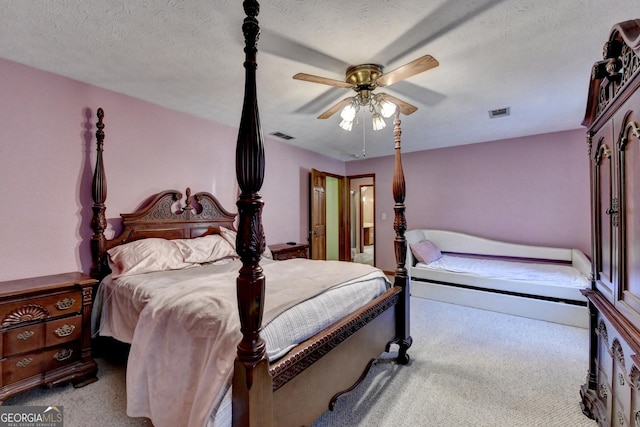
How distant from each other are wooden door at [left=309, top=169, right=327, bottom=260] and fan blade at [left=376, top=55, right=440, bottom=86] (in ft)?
9.08

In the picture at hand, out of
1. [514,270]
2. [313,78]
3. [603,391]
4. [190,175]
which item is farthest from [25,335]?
[514,270]

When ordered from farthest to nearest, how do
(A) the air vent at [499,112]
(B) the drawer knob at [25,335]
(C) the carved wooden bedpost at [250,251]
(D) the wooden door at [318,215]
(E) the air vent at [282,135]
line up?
1. (D) the wooden door at [318,215]
2. (E) the air vent at [282,135]
3. (A) the air vent at [499,112]
4. (B) the drawer knob at [25,335]
5. (C) the carved wooden bedpost at [250,251]

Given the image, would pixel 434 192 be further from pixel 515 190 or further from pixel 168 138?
pixel 168 138

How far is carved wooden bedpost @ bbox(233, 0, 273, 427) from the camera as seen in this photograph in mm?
989

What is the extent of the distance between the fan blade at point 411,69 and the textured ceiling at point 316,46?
0.19m

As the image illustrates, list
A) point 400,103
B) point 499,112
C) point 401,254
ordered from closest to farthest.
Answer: point 400,103 → point 401,254 → point 499,112

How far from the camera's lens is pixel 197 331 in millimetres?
1336

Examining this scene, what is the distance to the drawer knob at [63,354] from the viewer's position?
196cm

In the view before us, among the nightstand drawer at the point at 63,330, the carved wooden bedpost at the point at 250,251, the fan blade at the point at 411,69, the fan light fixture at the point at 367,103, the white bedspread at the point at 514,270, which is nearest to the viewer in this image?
the carved wooden bedpost at the point at 250,251

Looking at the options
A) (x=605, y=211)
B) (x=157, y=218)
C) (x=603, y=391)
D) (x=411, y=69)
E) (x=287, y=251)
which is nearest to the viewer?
(x=605, y=211)

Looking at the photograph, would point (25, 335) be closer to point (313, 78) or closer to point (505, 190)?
point (313, 78)

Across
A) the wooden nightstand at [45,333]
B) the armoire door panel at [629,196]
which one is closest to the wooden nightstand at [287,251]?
the wooden nightstand at [45,333]

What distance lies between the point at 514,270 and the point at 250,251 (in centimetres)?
396

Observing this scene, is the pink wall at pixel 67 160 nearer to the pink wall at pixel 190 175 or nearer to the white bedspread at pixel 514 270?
the pink wall at pixel 190 175
